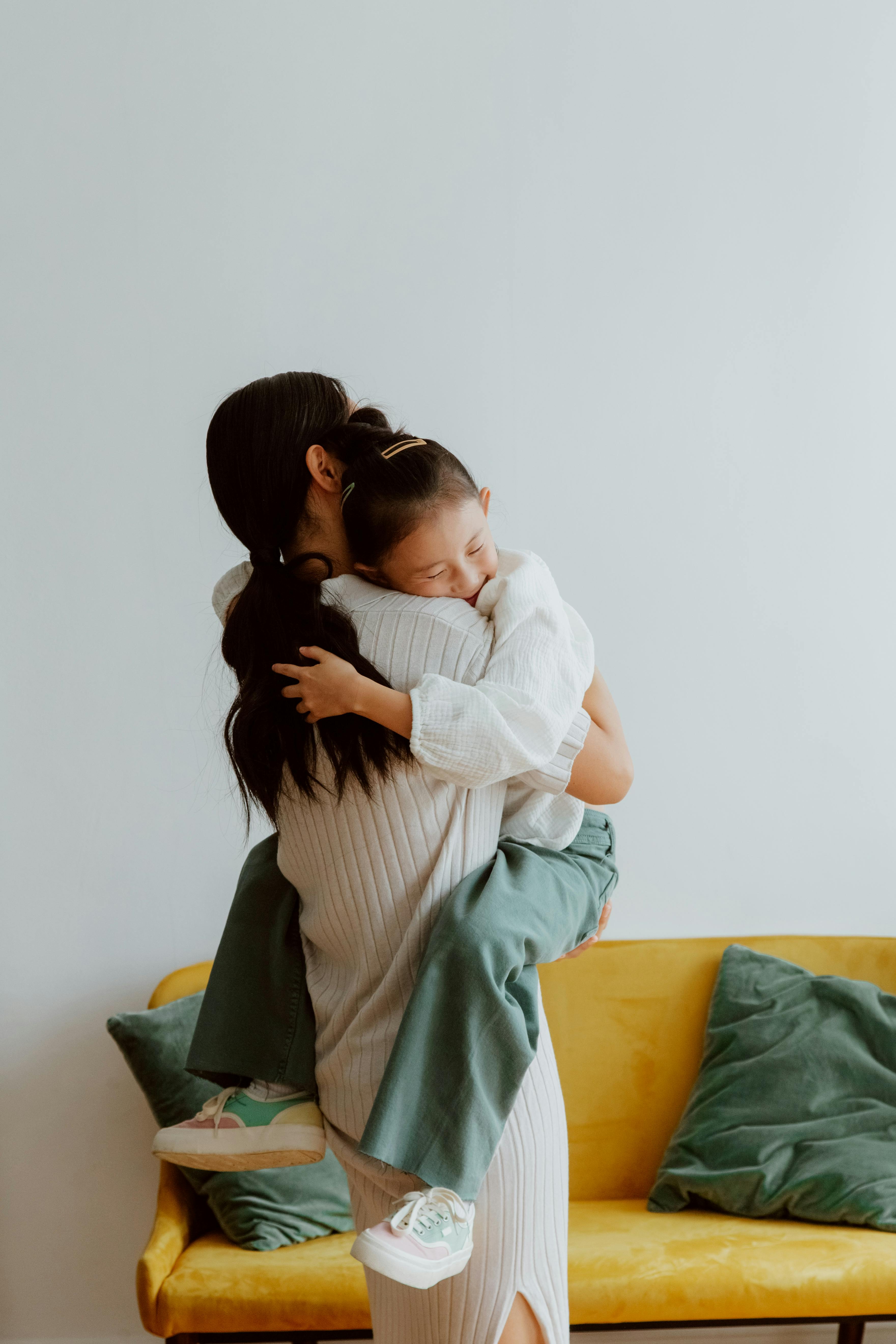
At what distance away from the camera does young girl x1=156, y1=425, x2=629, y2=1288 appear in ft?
2.89

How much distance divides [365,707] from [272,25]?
6.65 feet

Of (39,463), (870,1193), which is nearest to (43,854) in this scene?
(39,463)

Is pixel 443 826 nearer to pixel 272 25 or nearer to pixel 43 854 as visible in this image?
pixel 43 854

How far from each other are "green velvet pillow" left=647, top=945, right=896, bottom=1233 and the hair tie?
161 centimetres

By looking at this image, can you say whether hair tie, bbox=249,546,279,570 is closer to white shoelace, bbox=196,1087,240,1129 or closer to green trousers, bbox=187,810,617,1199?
green trousers, bbox=187,810,617,1199

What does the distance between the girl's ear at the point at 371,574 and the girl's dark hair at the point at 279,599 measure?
0.11ft

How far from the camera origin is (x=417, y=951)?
944 mm

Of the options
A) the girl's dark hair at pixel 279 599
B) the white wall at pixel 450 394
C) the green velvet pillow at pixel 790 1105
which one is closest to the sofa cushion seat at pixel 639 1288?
the green velvet pillow at pixel 790 1105

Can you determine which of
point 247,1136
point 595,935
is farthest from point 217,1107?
point 595,935

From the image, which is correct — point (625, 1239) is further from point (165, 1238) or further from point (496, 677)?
point (496, 677)

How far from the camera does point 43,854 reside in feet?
7.48

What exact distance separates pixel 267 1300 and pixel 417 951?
1.17m

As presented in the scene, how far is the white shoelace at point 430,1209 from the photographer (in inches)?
33.4

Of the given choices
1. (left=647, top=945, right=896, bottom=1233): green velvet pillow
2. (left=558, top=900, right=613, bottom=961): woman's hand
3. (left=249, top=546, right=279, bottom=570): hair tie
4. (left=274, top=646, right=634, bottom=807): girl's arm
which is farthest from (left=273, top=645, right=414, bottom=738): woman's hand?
(left=647, top=945, right=896, bottom=1233): green velvet pillow
